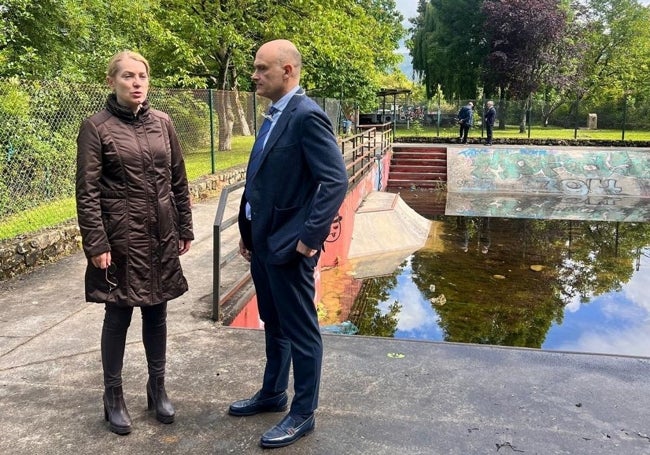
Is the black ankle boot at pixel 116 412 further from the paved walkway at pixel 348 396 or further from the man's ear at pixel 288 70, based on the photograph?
the man's ear at pixel 288 70

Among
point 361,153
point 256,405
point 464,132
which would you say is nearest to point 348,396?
point 256,405

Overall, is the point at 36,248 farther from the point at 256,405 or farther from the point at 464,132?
the point at 464,132

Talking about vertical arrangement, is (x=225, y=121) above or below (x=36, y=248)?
above

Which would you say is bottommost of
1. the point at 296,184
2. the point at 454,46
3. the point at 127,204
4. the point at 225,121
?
the point at 127,204

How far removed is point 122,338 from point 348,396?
1.30 meters

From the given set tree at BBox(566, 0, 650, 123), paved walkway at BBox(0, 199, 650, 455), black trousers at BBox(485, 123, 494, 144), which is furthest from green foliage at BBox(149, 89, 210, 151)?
tree at BBox(566, 0, 650, 123)

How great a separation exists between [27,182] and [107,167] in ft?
15.9

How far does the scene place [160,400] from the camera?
9.77ft

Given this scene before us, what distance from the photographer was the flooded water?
7.31 meters

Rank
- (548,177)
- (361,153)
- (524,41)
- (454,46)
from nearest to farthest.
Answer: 1. (361,153)
2. (548,177)
3. (524,41)
4. (454,46)

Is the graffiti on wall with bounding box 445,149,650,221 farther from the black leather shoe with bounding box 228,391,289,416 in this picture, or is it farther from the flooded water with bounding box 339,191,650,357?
the black leather shoe with bounding box 228,391,289,416

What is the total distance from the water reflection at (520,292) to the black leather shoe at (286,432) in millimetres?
4490

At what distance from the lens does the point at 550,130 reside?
29.8 meters

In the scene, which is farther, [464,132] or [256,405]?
[464,132]
